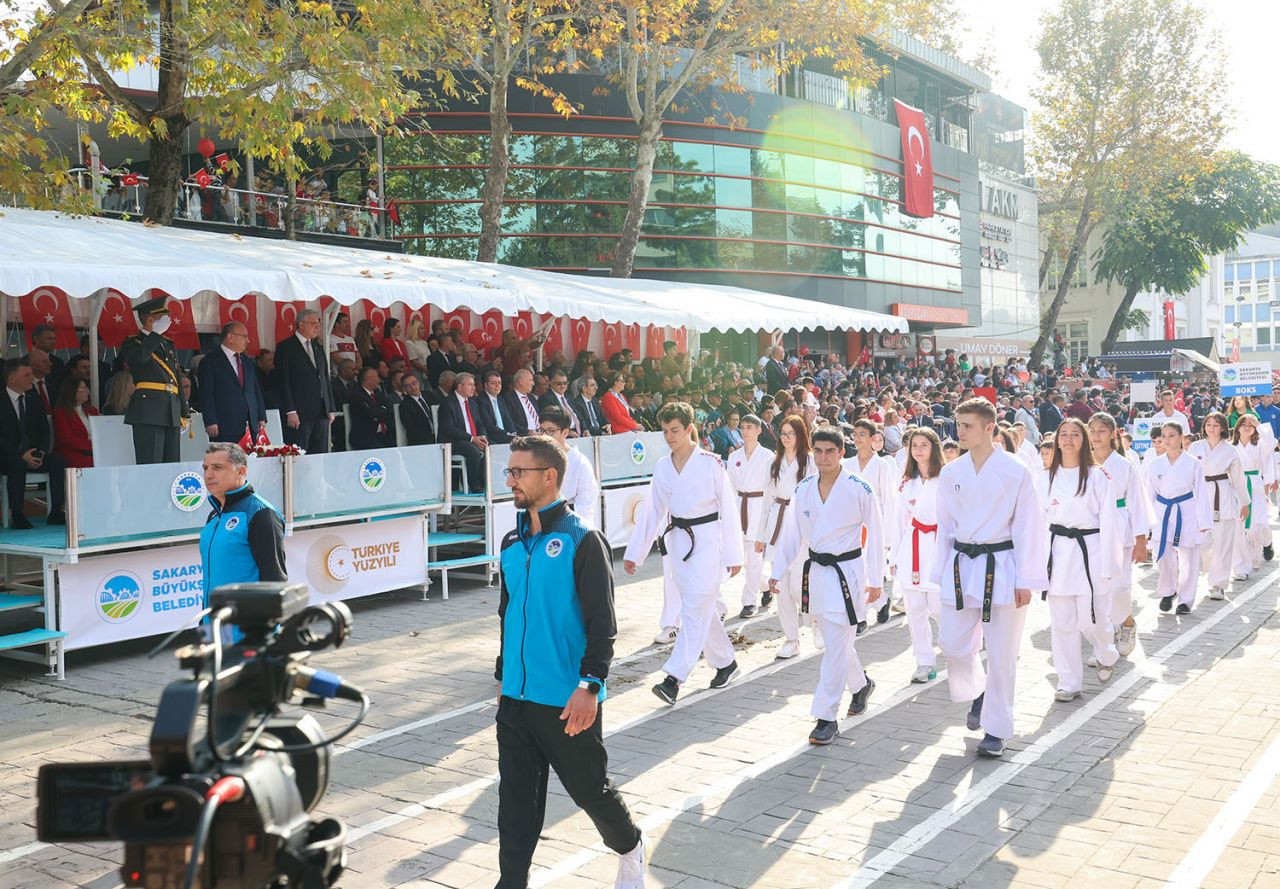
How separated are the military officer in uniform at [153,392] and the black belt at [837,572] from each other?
5758 mm

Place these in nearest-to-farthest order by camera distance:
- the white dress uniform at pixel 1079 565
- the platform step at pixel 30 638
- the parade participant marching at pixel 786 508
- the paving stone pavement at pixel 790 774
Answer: the paving stone pavement at pixel 790 774, the white dress uniform at pixel 1079 565, the platform step at pixel 30 638, the parade participant marching at pixel 786 508

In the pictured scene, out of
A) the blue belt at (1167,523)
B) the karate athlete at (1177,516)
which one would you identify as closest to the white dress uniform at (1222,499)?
the karate athlete at (1177,516)

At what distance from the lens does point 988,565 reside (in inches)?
272

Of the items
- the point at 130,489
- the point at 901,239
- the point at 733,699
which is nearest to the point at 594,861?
the point at 733,699

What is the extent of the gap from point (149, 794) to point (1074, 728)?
6.31 m

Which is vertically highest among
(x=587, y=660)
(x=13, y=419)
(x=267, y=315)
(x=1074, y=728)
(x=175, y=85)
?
(x=175, y=85)

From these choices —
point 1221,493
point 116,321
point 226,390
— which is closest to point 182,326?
point 116,321

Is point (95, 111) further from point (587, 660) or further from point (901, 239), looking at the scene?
point (901, 239)

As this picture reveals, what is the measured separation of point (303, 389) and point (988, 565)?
7.33 metres

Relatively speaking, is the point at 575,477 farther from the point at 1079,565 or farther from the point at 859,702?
the point at 1079,565

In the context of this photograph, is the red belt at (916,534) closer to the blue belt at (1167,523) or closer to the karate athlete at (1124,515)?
the karate athlete at (1124,515)

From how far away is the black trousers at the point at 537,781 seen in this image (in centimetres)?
441

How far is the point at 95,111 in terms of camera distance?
52.6ft

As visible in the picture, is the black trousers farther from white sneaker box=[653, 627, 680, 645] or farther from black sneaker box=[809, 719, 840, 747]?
white sneaker box=[653, 627, 680, 645]
